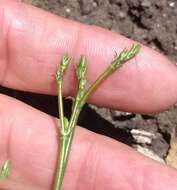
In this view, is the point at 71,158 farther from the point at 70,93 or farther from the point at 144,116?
the point at 144,116

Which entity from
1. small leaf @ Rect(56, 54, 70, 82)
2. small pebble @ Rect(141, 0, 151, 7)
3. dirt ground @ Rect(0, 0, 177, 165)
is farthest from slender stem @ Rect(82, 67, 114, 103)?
small pebble @ Rect(141, 0, 151, 7)

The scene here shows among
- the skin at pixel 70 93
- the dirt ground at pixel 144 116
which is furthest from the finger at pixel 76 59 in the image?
the dirt ground at pixel 144 116

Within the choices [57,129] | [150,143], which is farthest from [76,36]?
[150,143]

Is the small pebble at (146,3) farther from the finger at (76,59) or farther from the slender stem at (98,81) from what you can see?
the slender stem at (98,81)

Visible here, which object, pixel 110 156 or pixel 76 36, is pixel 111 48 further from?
pixel 110 156

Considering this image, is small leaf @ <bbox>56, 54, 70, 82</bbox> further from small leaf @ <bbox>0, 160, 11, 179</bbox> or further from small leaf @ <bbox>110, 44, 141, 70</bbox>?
small leaf @ <bbox>0, 160, 11, 179</bbox>

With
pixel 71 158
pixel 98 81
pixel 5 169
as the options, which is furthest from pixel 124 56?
pixel 5 169

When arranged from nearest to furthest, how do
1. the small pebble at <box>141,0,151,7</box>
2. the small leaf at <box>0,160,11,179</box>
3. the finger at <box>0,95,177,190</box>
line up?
the finger at <box>0,95,177,190</box> → the small leaf at <box>0,160,11,179</box> → the small pebble at <box>141,0,151,7</box>
